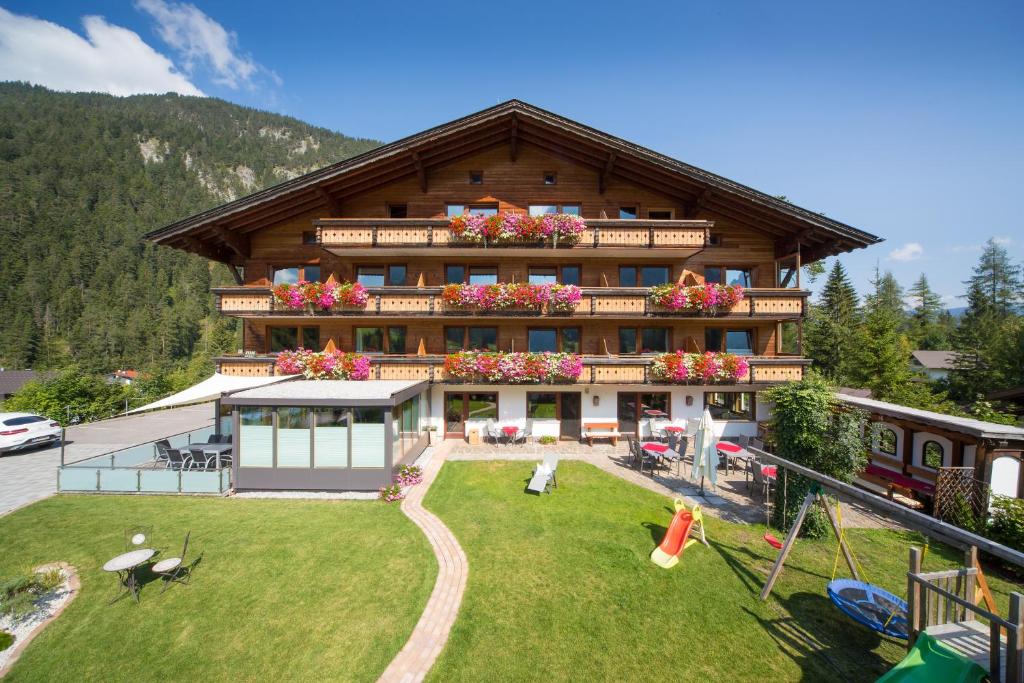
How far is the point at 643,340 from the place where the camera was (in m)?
17.4

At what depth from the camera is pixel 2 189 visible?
114500 millimetres

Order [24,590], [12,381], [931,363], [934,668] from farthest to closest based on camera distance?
[931,363] < [12,381] < [24,590] < [934,668]

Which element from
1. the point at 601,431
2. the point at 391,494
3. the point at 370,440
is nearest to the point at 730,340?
the point at 601,431

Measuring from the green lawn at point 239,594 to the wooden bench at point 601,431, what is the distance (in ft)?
29.1

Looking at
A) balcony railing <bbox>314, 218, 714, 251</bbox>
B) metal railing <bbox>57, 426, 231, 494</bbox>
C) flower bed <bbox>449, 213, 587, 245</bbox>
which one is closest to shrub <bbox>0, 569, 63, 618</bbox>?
metal railing <bbox>57, 426, 231, 494</bbox>

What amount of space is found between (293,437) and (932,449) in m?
18.5

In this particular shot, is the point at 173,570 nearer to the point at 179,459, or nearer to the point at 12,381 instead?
the point at 179,459

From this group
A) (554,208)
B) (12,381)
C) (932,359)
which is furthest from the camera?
(932,359)

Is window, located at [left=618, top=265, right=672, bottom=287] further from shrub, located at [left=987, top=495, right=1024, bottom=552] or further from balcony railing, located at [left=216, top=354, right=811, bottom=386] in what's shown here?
shrub, located at [left=987, top=495, right=1024, bottom=552]

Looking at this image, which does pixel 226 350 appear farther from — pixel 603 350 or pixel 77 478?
pixel 603 350

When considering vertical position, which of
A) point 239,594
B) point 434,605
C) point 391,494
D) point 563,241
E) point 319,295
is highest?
point 563,241

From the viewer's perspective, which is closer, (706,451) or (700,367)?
(706,451)

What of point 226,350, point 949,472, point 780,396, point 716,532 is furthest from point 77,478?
point 226,350

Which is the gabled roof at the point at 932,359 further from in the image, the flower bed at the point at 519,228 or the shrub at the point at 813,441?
the flower bed at the point at 519,228
